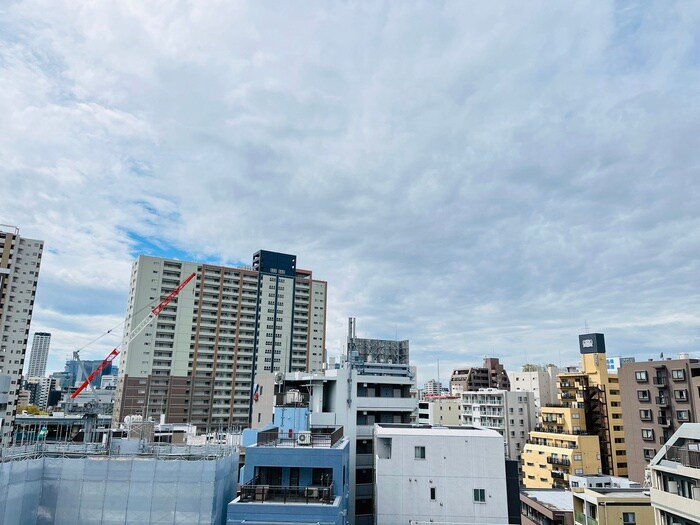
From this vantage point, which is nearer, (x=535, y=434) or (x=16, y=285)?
(x=535, y=434)

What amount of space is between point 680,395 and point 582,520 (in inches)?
1272

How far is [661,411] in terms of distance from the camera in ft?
204

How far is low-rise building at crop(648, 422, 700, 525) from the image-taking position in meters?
30.5

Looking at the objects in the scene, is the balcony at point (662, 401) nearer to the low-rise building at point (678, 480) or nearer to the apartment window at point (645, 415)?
the apartment window at point (645, 415)

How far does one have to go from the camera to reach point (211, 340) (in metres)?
119

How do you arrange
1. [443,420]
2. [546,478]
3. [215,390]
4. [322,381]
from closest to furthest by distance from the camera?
[322,381]
[546,478]
[443,420]
[215,390]

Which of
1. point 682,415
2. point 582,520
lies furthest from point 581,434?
point 582,520

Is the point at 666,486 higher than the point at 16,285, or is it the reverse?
the point at 16,285

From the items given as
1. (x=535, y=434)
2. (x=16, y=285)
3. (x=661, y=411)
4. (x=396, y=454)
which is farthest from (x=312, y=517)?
(x=16, y=285)

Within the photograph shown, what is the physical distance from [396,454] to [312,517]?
38.7 feet

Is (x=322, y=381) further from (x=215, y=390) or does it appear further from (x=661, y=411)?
(x=215, y=390)

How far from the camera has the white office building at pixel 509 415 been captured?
301 feet

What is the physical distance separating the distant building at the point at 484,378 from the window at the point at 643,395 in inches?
3120

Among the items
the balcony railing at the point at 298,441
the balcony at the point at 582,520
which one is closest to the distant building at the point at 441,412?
the balcony at the point at 582,520
